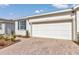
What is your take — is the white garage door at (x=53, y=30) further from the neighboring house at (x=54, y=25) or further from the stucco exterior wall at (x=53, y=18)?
the stucco exterior wall at (x=53, y=18)

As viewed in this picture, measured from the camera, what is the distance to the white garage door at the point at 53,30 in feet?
45.8

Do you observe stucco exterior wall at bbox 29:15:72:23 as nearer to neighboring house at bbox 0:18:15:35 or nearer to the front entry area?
the front entry area

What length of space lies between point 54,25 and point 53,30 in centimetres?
46

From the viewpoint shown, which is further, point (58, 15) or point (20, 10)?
point (58, 15)

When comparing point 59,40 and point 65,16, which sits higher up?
point 65,16

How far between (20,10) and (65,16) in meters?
4.59

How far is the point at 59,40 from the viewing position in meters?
14.3

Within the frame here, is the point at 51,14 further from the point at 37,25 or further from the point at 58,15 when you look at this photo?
the point at 37,25

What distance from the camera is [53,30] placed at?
14938mm

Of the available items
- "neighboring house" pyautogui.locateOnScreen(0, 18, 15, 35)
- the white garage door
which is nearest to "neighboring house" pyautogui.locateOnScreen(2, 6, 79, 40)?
the white garage door

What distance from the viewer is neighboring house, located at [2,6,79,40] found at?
13727 mm
